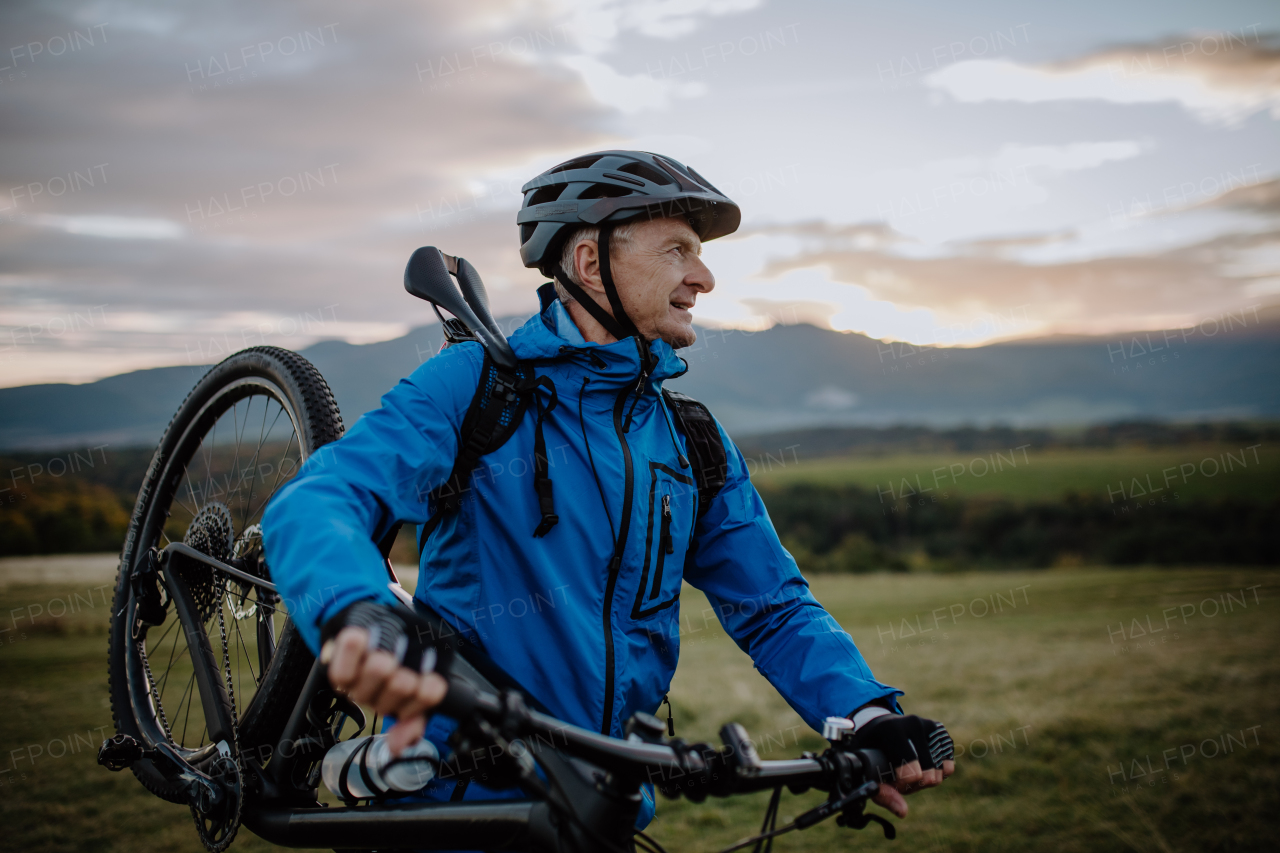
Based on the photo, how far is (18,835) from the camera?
5.25 m

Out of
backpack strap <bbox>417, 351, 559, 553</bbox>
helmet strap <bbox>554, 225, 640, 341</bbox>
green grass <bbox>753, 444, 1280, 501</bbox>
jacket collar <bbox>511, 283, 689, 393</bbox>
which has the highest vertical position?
helmet strap <bbox>554, 225, 640, 341</bbox>

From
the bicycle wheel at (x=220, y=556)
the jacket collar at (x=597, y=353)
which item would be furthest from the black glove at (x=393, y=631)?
the bicycle wheel at (x=220, y=556)

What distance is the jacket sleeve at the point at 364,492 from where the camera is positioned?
154 cm

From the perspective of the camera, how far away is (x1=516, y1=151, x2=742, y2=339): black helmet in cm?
264

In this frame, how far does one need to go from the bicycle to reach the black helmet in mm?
360

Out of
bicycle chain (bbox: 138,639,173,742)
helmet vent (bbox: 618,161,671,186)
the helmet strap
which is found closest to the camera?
the helmet strap

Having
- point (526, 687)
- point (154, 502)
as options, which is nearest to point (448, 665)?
→ point (526, 687)

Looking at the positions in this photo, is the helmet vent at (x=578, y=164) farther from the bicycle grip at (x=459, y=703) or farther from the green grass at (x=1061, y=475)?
the green grass at (x=1061, y=475)

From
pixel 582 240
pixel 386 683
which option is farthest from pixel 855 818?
pixel 582 240

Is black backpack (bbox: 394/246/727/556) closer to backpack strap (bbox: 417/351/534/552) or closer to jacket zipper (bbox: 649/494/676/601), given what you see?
backpack strap (bbox: 417/351/534/552)

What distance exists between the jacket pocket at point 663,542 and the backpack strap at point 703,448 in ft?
0.55

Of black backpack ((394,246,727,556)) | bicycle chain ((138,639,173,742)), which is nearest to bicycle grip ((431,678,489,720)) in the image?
black backpack ((394,246,727,556))

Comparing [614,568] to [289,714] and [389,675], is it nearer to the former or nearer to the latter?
[389,675]

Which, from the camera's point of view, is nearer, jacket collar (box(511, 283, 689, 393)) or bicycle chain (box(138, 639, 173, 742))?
jacket collar (box(511, 283, 689, 393))
